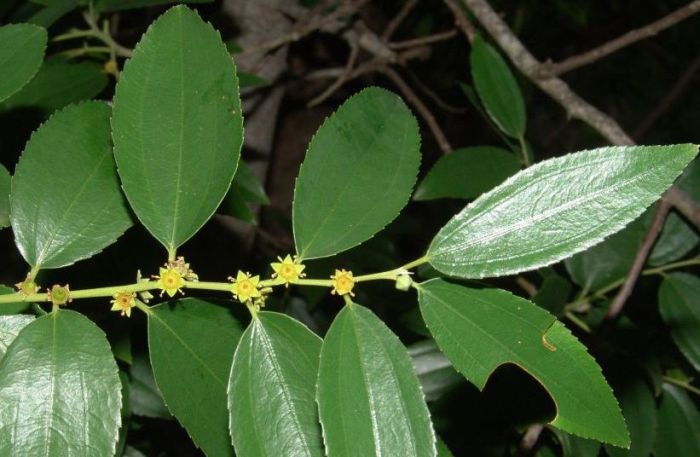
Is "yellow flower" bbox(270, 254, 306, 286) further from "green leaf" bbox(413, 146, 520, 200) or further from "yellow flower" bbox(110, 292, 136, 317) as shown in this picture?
"green leaf" bbox(413, 146, 520, 200)

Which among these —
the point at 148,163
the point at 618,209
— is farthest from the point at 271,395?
the point at 618,209

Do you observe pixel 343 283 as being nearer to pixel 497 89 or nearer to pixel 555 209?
pixel 555 209

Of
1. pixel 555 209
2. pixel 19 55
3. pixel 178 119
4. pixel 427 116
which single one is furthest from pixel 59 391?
pixel 427 116

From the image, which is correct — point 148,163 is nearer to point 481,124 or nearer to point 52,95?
point 52,95

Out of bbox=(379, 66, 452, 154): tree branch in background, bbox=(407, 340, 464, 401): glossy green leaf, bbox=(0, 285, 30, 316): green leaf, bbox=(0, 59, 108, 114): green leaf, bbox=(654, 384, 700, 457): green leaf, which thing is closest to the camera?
bbox=(0, 285, 30, 316): green leaf

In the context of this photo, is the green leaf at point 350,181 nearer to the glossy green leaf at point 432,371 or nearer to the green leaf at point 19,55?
the green leaf at point 19,55

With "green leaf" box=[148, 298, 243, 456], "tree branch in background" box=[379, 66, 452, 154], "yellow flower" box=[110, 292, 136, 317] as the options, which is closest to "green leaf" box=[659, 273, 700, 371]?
"tree branch in background" box=[379, 66, 452, 154]
